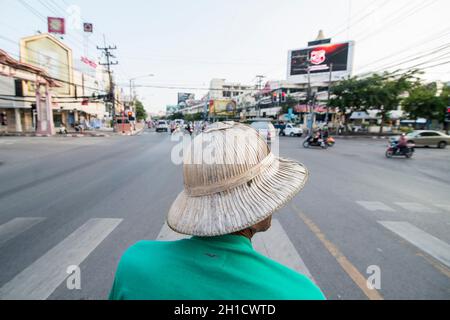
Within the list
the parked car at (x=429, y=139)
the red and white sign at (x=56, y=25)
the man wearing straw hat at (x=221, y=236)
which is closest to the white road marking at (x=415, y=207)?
the man wearing straw hat at (x=221, y=236)

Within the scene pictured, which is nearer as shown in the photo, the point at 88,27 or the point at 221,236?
the point at 221,236

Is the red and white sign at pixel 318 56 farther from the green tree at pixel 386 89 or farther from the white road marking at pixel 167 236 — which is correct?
the white road marking at pixel 167 236

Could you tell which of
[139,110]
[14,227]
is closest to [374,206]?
[14,227]

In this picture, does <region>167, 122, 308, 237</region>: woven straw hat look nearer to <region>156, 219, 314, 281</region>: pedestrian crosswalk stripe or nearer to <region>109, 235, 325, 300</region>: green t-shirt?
<region>109, 235, 325, 300</region>: green t-shirt

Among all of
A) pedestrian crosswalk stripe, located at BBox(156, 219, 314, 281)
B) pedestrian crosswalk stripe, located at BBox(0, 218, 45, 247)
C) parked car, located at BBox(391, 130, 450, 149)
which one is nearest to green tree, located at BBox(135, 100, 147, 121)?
parked car, located at BBox(391, 130, 450, 149)

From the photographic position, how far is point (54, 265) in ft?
8.92

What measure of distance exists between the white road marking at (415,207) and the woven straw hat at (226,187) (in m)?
5.04

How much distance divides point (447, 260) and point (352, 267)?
1.25 m

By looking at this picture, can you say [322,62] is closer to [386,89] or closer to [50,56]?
[386,89]

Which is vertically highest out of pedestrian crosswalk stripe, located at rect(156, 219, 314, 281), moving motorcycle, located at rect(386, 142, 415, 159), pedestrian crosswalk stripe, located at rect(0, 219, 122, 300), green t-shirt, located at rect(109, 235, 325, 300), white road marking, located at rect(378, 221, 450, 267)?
green t-shirt, located at rect(109, 235, 325, 300)

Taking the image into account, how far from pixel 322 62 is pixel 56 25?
42869 mm

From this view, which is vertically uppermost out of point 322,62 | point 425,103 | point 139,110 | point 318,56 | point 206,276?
point 318,56

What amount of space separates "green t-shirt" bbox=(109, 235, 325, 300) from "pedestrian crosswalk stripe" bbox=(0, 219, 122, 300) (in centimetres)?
202

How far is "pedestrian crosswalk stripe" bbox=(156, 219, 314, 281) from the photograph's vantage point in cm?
276
